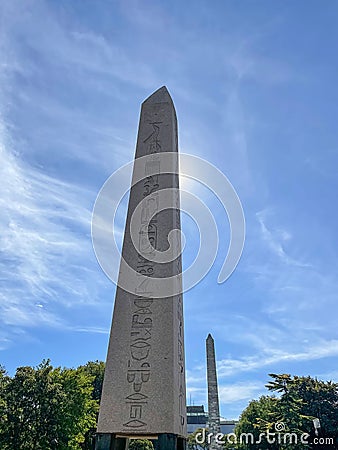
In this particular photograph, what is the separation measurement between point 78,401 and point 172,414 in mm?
17151

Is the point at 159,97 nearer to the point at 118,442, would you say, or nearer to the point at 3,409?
the point at 118,442

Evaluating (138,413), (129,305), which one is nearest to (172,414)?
(138,413)

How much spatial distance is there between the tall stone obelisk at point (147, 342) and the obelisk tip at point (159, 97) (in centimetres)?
162

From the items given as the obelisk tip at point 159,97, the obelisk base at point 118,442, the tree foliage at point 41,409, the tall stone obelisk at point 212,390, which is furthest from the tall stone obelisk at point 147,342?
the tall stone obelisk at point 212,390

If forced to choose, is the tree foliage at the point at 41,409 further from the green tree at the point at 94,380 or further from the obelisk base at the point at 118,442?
the obelisk base at the point at 118,442

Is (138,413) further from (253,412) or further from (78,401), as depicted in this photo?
(253,412)

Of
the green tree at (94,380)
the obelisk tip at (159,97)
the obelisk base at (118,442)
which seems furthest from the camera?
the green tree at (94,380)

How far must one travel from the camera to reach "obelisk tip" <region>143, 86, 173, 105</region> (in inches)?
326

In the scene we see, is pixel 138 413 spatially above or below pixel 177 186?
below

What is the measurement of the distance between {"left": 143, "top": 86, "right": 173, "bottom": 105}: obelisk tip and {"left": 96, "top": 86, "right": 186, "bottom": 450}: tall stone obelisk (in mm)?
1624

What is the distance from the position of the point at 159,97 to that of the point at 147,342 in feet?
17.6

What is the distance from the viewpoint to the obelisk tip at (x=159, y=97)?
8281mm

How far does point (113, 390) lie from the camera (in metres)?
4.86

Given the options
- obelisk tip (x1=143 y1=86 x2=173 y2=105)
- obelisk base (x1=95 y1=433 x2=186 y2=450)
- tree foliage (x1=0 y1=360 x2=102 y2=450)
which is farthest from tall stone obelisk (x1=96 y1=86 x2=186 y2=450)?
tree foliage (x1=0 y1=360 x2=102 y2=450)
